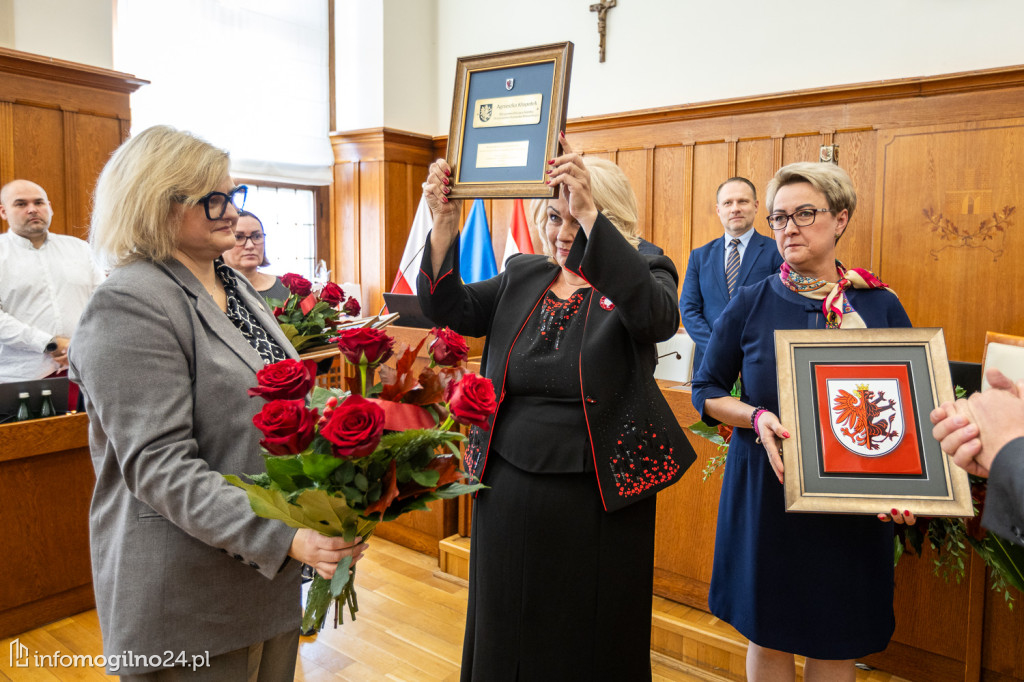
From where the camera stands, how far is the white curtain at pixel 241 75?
5.16 metres

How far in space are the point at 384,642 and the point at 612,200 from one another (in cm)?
207

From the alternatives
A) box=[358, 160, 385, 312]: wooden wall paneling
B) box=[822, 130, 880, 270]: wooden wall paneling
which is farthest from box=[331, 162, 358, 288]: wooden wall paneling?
box=[822, 130, 880, 270]: wooden wall paneling

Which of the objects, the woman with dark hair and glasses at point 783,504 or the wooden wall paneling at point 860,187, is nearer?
the woman with dark hair and glasses at point 783,504

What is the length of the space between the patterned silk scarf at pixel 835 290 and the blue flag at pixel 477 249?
3782mm

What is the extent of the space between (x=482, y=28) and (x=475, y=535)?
5664mm

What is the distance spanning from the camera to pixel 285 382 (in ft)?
3.44

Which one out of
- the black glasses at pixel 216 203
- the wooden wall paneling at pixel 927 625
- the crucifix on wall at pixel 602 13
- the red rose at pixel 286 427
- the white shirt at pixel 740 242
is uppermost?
the crucifix on wall at pixel 602 13

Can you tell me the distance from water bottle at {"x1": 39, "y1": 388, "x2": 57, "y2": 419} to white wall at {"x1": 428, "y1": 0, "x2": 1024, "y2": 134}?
282 centimetres

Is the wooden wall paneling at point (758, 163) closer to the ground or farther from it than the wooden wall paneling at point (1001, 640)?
farther from it

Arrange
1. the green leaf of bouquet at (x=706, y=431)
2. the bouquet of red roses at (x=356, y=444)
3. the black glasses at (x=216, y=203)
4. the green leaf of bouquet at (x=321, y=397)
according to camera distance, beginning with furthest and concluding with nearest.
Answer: the green leaf of bouquet at (x=706, y=431) → the black glasses at (x=216, y=203) → the green leaf of bouquet at (x=321, y=397) → the bouquet of red roses at (x=356, y=444)

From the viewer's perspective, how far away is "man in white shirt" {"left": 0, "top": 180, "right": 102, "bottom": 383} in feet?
12.6

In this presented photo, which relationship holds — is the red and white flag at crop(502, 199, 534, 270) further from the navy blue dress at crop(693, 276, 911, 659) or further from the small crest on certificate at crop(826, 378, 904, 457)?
the small crest on certificate at crop(826, 378, 904, 457)

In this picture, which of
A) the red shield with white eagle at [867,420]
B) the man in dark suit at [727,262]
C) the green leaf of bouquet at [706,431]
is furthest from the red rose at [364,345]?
the man in dark suit at [727,262]

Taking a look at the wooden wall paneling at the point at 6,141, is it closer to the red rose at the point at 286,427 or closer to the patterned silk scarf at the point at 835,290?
the red rose at the point at 286,427
